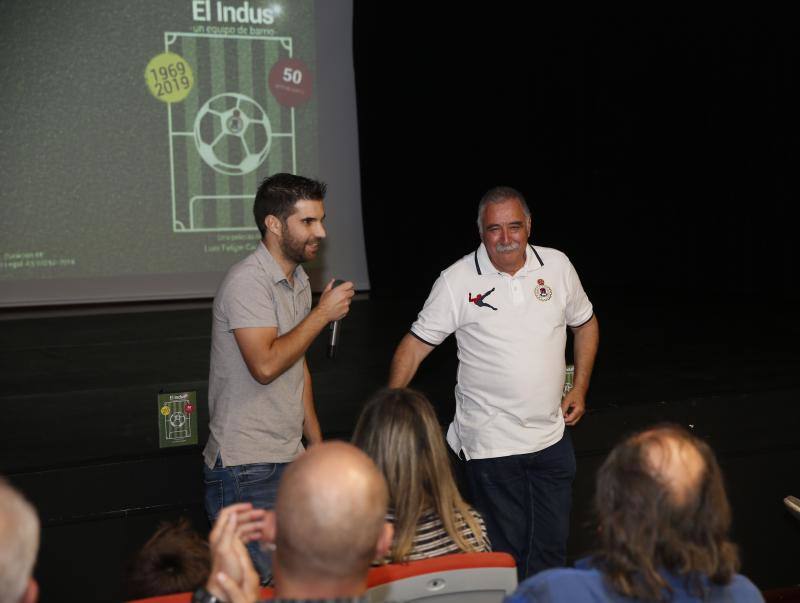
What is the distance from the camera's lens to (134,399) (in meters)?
3.33

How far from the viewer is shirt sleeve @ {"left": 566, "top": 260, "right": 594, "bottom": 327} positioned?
2.55 meters

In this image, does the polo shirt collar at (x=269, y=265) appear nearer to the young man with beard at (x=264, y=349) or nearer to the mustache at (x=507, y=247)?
the young man with beard at (x=264, y=349)

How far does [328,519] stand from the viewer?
1.07 metres

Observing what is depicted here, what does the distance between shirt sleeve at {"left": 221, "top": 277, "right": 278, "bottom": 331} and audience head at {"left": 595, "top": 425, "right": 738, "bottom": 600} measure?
3.44ft

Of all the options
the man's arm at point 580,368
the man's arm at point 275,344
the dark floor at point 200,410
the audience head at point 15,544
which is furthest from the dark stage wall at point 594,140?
the audience head at point 15,544

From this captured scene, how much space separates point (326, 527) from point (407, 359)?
4.75 feet

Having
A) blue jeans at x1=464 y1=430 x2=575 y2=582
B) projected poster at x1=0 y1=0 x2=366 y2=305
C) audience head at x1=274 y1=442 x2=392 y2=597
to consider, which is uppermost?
projected poster at x1=0 y1=0 x2=366 y2=305

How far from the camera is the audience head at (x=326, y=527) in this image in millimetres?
1070

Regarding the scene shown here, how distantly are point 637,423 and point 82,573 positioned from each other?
6.47 ft

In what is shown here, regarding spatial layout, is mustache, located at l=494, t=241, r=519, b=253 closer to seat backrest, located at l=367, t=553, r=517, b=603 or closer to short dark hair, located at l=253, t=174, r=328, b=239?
short dark hair, located at l=253, t=174, r=328, b=239

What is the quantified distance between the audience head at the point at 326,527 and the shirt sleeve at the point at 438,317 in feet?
4.54

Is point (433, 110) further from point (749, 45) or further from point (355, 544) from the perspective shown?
point (355, 544)

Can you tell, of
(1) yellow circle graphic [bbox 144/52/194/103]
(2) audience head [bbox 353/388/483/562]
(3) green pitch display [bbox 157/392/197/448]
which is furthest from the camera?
(1) yellow circle graphic [bbox 144/52/194/103]

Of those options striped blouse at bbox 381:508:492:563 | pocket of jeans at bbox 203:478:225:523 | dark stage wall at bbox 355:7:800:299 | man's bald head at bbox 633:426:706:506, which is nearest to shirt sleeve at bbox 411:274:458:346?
pocket of jeans at bbox 203:478:225:523
